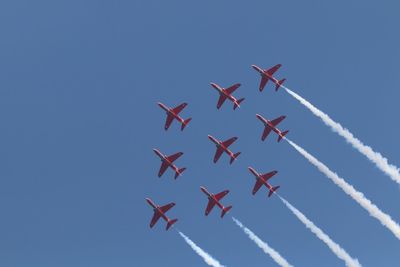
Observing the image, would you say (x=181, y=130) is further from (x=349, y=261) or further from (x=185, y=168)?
(x=349, y=261)

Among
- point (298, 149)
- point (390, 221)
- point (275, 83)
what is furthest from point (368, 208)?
point (275, 83)

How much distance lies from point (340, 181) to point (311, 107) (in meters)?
20.9

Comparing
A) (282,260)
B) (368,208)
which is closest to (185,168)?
(282,260)

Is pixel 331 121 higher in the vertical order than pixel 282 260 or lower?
higher

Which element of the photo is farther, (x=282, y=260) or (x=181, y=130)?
(x=181, y=130)

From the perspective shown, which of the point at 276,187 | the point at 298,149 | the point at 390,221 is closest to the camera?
the point at 390,221

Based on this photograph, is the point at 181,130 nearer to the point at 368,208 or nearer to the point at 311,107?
the point at 311,107

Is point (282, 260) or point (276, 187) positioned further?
point (276, 187)

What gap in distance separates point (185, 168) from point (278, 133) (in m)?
28.7

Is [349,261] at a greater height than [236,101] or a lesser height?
lesser

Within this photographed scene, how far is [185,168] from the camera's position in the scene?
199 metres

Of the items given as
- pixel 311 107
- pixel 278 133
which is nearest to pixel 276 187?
pixel 278 133

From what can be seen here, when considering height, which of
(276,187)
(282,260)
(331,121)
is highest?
(331,121)

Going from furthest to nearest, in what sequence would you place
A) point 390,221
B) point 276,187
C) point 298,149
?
point 276,187 < point 298,149 < point 390,221
